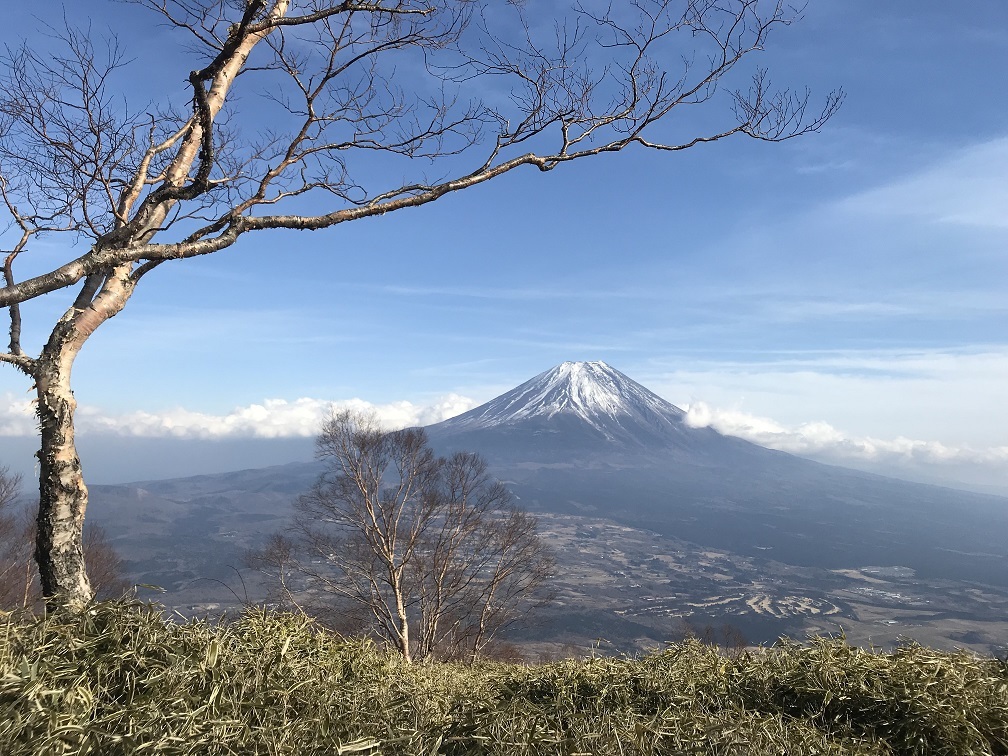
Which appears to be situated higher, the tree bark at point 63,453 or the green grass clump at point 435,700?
the tree bark at point 63,453

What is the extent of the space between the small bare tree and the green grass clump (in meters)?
12.6

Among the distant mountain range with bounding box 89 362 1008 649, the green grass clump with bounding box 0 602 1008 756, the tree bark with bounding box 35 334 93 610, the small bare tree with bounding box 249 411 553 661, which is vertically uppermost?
the tree bark with bounding box 35 334 93 610

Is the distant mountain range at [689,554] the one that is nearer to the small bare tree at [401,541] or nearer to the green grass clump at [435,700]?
the small bare tree at [401,541]

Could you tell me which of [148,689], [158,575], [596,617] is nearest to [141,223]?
[148,689]

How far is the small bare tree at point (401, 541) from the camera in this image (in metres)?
14.4

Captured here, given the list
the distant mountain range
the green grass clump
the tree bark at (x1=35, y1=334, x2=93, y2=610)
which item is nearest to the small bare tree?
the tree bark at (x1=35, y1=334, x2=93, y2=610)

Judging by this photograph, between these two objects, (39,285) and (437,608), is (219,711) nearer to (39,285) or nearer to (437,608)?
(39,285)

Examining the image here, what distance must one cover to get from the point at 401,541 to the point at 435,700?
14.5m

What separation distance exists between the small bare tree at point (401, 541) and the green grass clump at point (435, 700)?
12629mm

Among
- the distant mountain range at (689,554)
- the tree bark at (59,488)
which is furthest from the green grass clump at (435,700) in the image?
the distant mountain range at (689,554)

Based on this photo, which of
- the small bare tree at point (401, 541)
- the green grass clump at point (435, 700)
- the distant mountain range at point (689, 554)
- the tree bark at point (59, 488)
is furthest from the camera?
the distant mountain range at point (689, 554)

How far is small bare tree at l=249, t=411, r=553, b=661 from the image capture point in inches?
567

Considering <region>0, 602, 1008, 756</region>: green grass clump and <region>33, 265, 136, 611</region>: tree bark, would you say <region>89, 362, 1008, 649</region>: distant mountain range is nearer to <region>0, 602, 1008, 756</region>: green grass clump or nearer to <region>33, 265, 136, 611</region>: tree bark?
<region>33, 265, 136, 611</region>: tree bark

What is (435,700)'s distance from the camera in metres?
1.68
